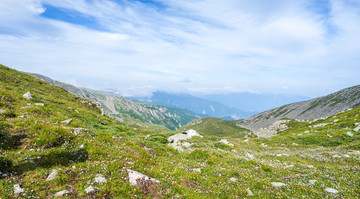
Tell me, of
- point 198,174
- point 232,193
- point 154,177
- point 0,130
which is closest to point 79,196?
point 154,177

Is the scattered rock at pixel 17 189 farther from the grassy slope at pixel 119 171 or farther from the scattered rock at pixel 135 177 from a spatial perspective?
the scattered rock at pixel 135 177

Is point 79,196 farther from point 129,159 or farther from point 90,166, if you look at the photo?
point 129,159

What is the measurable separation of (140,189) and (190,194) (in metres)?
2.57

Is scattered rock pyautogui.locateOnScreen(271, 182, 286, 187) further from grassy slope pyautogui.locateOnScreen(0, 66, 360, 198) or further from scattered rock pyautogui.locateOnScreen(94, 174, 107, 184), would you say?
scattered rock pyautogui.locateOnScreen(94, 174, 107, 184)

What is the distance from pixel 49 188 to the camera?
691cm

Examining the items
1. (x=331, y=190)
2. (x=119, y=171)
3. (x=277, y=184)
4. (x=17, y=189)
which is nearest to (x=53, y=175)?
(x=17, y=189)

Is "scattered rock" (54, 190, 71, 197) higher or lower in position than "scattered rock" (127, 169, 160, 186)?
higher

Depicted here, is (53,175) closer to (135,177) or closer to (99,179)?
(99,179)

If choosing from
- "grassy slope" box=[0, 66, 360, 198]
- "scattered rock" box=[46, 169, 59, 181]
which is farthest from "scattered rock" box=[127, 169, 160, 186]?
"scattered rock" box=[46, 169, 59, 181]

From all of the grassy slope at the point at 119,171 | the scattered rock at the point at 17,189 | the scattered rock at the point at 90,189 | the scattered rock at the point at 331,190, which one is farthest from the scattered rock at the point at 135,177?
the scattered rock at the point at 331,190

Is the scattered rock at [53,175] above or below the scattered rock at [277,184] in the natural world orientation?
above

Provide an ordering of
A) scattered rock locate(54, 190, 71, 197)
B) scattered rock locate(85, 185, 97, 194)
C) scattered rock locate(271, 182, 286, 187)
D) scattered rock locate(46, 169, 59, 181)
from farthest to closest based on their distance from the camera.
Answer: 1. scattered rock locate(271, 182, 286, 187)
2. scattered rock locate(46, 169, 59, 181)
3. scattered rock locate(85, 185, 97, 194)
4. scattered rock locate(54, 190, 71, 197)

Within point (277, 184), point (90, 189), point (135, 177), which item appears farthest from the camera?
point (277, 184)

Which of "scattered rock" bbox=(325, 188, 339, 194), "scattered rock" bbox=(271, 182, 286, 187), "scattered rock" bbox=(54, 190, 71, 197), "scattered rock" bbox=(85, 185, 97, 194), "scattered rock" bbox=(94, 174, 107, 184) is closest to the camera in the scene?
"scattered rock" bbox=(54, 190, 71, 197)
